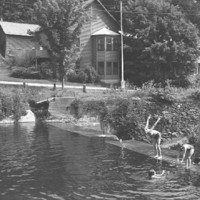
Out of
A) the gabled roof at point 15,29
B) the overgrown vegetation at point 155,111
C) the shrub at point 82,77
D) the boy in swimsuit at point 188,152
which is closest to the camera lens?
the boy in swimsuit at point 188,152

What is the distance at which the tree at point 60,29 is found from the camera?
4081 cm

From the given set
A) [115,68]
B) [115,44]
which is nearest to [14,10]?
[115,44]

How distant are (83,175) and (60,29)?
29.5m

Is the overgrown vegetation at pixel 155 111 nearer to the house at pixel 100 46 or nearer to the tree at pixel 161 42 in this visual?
the tree at pixel 161 42

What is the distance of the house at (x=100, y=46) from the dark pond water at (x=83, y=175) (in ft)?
125

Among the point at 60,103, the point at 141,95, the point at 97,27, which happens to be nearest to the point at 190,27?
the point at 97,27

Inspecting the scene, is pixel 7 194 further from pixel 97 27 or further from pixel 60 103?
pixel 97 27

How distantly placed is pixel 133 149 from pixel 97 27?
4275 centimetres

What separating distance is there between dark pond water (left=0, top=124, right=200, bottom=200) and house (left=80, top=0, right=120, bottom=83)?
125ft

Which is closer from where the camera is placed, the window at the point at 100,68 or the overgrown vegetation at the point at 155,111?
the overgrown vegetation at the point at 155,111

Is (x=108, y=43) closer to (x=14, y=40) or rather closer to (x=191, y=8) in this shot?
(x=14, y=40)

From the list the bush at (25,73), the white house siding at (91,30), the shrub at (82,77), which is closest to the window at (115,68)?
the white house siding at (91,30)

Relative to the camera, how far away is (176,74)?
54312 millimetres

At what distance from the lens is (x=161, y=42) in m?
54.2
